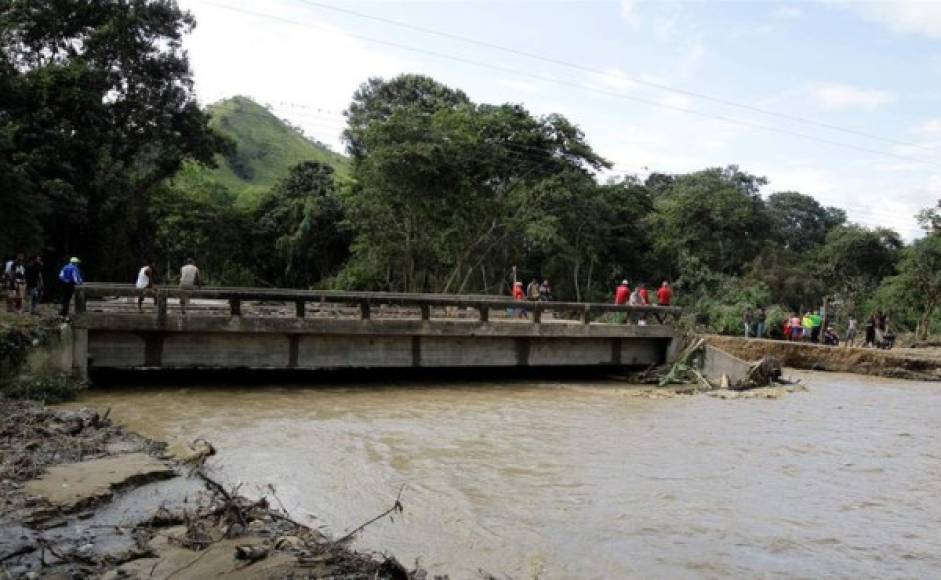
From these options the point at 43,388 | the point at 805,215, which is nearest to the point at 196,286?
the point at 43,388

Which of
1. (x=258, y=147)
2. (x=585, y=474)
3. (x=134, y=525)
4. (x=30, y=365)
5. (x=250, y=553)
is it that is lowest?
(x=585, y=474)

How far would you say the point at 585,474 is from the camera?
1000 cm

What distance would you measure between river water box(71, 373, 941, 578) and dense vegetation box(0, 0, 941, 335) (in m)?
13.5

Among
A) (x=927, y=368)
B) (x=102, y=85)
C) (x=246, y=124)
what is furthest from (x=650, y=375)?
(x=246, y=124)

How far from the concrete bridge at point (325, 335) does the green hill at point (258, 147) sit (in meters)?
51.3

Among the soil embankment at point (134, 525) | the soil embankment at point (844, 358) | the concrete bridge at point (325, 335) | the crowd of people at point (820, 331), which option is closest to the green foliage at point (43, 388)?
the concrete bridge at point (325, 335)

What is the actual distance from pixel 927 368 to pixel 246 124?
78545 mm

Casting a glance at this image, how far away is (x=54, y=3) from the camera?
2759cm

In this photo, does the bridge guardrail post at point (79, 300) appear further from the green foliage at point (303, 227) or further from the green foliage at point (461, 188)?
the green foliage at point (303, 227)

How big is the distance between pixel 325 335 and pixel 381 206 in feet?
58.2

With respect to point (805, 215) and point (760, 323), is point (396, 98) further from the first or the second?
point (805, 215)

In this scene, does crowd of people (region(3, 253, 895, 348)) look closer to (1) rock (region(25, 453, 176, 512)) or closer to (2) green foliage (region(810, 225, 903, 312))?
(1) rock (region(25, 453, 176, 512))

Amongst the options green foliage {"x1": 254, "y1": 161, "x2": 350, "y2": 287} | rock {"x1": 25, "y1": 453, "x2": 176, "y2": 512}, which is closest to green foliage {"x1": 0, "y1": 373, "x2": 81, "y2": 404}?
rock {"x1": 25, "y1": 453, "x2": 176, "y2": 512}

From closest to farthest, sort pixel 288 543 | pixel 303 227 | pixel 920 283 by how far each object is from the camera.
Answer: pixel 288 543, pixel 920 283, pixel 303 227
